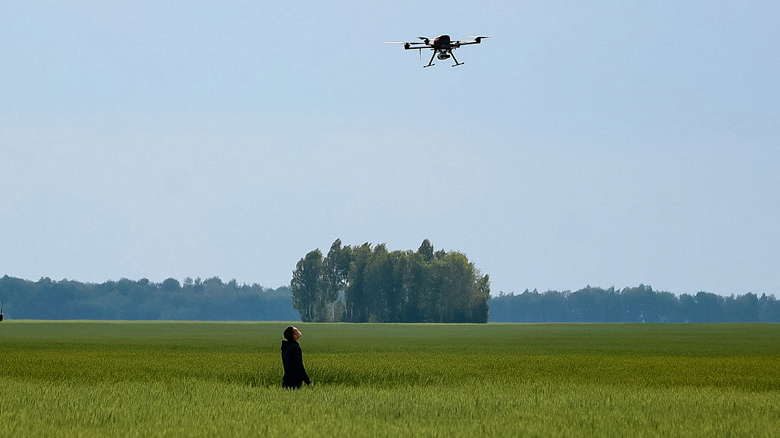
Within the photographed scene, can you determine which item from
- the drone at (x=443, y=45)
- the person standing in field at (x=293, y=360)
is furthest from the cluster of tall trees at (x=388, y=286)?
the person standing in field at (x=293, y=360)

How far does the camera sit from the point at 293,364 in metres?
21.5

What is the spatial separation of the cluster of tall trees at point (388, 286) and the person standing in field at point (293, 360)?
14222cm

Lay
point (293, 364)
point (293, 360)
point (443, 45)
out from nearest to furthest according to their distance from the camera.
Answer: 1. point (293, 360)
2. point (293, 364)
3. point (443, 45)

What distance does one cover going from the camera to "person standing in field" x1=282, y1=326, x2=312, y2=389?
20.4 meters

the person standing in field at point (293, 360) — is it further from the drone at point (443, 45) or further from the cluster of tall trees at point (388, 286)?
the cluster of tall trees at point (388, 286)

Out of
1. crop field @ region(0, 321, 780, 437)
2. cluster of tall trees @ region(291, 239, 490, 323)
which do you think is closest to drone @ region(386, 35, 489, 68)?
crop field @ region(0, 321, 780, 437)

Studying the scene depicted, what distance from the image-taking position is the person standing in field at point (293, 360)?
66.8 feet

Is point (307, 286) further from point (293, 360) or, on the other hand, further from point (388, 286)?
point (293, 360)

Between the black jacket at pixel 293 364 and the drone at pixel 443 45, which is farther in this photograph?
the drone at pixel 443 45

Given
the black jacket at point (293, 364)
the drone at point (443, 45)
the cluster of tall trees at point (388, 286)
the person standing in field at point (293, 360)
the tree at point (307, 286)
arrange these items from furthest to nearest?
the tree at point (307, 286) → the cluster of tall trees at point (388, 286) → the drone at point (443, 45) → the black jacket at point (293, 364) → the person standing in field at point (293, 360)

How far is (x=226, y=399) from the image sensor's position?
2061 centimetres

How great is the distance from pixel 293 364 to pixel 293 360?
0.77 feet

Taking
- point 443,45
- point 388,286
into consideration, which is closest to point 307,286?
point 388,286

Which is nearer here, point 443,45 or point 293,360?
point 293,360
